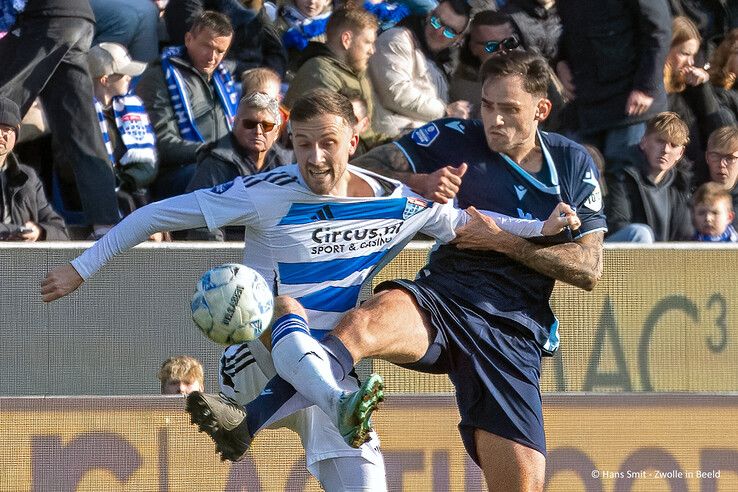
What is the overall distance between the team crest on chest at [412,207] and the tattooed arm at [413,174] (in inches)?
2.4

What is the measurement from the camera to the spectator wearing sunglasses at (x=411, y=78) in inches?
385

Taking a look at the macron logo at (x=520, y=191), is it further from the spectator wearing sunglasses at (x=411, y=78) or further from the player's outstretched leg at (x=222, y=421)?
the spectator wearing sunglasses at (x=411, y=78)

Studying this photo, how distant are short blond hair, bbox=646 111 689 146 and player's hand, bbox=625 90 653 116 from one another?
153mm

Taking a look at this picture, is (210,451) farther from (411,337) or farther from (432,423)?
(411,337)

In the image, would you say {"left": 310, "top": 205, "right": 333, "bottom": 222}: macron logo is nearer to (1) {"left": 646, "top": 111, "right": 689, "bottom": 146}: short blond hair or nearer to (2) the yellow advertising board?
(2) the yellow advertising board

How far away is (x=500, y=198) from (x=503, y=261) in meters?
0.32

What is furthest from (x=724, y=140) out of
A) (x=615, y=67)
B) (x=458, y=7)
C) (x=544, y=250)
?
(x=544, y=250)

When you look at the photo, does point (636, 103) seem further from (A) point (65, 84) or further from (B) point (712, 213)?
(A) point (65, 84)

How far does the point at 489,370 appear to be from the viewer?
7.14 metres

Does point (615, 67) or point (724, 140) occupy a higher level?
point (615, 67)

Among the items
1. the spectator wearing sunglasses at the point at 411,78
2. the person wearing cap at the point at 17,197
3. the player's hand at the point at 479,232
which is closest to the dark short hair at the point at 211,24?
the spectator wearing sunglasses at the point at 411,78

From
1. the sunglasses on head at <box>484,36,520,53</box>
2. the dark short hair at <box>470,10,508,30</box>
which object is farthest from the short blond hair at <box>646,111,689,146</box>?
the dark short hair at <box>470,10,508,30</box>

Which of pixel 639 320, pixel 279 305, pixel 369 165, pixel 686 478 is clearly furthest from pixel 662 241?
pixel 279 305

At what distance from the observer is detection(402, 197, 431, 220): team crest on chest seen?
6797 millimetres
